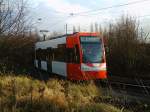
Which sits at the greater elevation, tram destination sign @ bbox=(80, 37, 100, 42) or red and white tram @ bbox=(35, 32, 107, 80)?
tram destination sign @ bbox=(80, 37, 100, 42)

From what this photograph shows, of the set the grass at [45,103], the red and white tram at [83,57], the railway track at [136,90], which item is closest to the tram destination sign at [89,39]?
the red and white tram at [83,57]

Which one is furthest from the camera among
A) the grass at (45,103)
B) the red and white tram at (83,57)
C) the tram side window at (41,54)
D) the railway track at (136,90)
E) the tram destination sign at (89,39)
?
the tram side window at (41,54)

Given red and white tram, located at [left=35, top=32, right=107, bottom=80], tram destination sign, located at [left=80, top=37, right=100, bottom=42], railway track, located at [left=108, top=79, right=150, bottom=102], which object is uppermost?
tram destination sign, located at [left=80, top=37, right=100, bottom=42]

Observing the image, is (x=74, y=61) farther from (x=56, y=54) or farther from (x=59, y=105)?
(x=59, y=105)

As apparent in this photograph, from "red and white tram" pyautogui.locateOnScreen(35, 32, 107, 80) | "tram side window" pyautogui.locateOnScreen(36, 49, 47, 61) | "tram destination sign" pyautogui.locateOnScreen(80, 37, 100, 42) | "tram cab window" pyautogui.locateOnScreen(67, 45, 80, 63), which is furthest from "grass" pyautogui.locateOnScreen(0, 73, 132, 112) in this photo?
"tram side window" pyautogui.locateOnScreen(36, 49, 47, 61)

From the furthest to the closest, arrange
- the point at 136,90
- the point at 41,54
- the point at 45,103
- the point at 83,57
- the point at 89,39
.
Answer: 1. the point at 41,54
2. the point at 89,39
3. the point at 83,57
4. the point at 136,90
5. the point at 45,103

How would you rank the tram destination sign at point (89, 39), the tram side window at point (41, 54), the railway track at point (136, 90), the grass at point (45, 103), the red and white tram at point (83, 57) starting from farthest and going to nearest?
the tram side window at point (41, 54) → the tram destination sign at point (89, 39) → the red and white tram at point (83, 57) → the railway track at point (136, 90) → the grass at point (45, 103)

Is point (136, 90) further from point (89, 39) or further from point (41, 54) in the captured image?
point (41, 54)

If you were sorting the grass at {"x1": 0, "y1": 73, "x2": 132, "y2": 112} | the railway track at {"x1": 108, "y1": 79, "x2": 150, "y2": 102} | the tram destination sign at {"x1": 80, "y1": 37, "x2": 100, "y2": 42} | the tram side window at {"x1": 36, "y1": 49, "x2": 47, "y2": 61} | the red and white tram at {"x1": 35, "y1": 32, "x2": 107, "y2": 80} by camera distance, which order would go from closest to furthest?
the grass at {"x1": 0, "y1": 73, "x2": 132, "y2": 112}
the railway track at {"x1": 108, "y1": 79, "x2": 150, "y2": 102}
the red and white tram at {"x1": 35, "y1": 32, "x2": 107, "y2": 80}
the tram destination sign at {"x1": 80, "y1": 37, "x2": 100, "y2": 42}
the tram side window at {"x1": 36, "y1": 49, "x2": 47, "y2": 61}

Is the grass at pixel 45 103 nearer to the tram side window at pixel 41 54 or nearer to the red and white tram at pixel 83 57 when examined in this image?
the red and white tram at pixel 83 57

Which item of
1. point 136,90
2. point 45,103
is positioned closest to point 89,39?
point 136,90

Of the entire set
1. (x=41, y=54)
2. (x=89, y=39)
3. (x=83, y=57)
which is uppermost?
(x=89, y=39)

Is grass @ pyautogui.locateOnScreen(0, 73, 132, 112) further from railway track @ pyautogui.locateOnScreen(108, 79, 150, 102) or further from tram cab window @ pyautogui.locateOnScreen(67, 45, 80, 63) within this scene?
tram cab window @ pyautogui.locateOnScreen(67, 45, 80, 63)

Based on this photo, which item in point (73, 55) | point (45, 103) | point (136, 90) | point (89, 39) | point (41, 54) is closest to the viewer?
point (45, 103)
